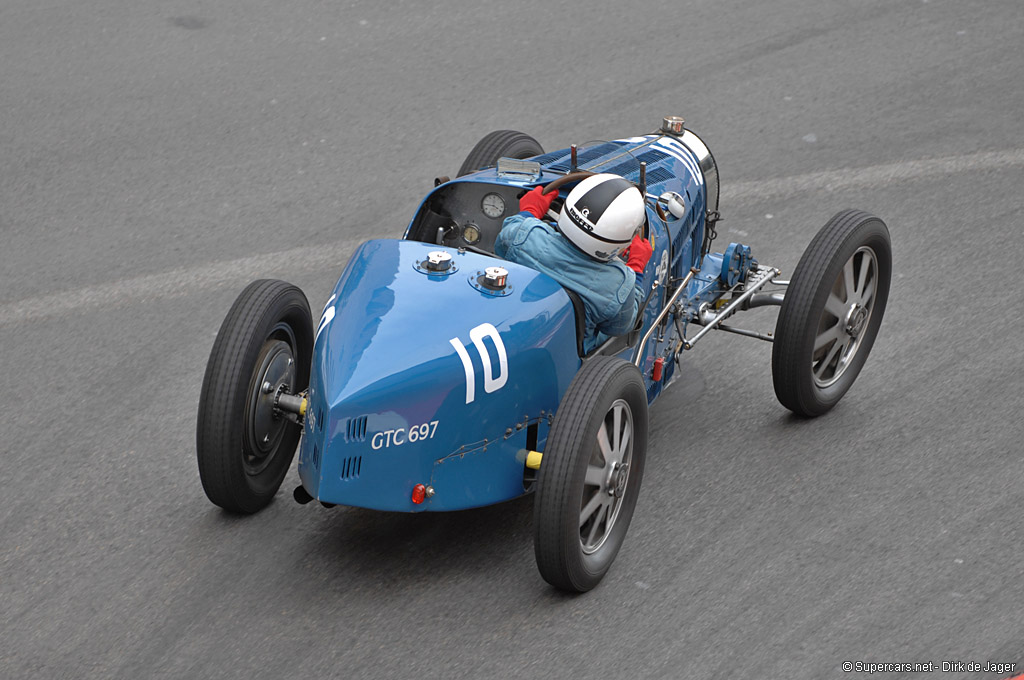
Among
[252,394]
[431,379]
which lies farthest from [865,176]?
[252,394]

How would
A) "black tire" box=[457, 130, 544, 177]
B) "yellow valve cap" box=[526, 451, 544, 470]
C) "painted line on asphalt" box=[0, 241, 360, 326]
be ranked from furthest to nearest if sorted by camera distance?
"painted line on asphalt" box=[0, 241, 360, 326] < "black tire" box=[457, 130, 544, 177] < "yellow valve cap" box=[526, 451, 544, 470]

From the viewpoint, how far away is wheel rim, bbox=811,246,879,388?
6523mm

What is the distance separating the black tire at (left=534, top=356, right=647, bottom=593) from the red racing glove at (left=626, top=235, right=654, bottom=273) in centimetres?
69

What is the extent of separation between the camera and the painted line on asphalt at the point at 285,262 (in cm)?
768

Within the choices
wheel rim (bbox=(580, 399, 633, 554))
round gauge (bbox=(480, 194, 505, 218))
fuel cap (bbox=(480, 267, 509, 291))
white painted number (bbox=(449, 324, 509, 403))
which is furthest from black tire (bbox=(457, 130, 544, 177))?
wheel rim (bbox=(580, 399, 633, 554))

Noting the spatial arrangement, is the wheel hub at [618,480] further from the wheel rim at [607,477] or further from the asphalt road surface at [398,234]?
the asphalt road surface at [398,234]

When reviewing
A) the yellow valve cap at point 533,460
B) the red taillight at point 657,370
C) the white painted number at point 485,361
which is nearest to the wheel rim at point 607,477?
the yellow valve cap at point 533,460

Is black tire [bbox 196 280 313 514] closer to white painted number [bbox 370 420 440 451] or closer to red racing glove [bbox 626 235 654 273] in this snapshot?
white painted number [bbox 370 420 440 451]

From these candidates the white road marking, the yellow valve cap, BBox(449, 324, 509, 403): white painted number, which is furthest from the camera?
the white road marking

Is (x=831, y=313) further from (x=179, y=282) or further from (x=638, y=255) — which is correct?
(x=179, y=282)

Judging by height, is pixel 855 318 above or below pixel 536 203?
below

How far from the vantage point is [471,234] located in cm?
625

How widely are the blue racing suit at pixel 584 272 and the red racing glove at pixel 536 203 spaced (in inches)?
8.9

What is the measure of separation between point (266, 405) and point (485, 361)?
3.67ft
